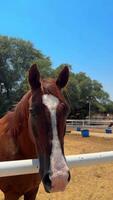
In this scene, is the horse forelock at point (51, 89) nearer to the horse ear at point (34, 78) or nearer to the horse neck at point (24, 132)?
the horse ear at point (34, 78)

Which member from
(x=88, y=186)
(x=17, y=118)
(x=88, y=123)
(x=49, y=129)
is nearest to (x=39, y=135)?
(x=49, y=129)

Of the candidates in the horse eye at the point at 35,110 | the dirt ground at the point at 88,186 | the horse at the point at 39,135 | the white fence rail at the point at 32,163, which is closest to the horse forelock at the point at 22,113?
the horse at the point at 39,135

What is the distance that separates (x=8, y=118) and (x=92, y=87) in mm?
63336

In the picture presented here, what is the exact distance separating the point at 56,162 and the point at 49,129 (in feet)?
0.88

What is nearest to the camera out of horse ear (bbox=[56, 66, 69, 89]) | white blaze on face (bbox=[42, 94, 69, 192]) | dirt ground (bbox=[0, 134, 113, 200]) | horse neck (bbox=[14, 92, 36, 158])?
white blaze on face (bbox=[42, 94, 69, 192])

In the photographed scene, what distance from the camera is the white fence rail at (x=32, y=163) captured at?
7.41 feet

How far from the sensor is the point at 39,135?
8.11 ft

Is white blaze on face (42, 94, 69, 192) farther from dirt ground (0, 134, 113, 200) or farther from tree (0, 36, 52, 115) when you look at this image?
tree (0, 36, 52, 115)

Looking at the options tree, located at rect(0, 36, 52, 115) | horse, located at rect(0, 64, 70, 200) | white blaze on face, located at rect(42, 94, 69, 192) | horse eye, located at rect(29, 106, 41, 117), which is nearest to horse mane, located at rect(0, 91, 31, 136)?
horse, located at rect(0, 64, 70, 200)

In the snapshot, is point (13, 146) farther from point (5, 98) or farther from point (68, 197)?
point (5, 98)

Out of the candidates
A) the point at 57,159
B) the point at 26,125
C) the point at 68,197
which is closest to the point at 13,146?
the point at 26,125

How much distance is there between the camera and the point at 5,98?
45.6 meters

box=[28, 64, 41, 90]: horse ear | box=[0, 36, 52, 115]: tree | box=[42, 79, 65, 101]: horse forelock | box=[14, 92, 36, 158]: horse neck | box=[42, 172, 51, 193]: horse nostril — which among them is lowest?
box=[42, 172, 51, 193]: horse nostril

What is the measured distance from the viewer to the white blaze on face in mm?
2172
